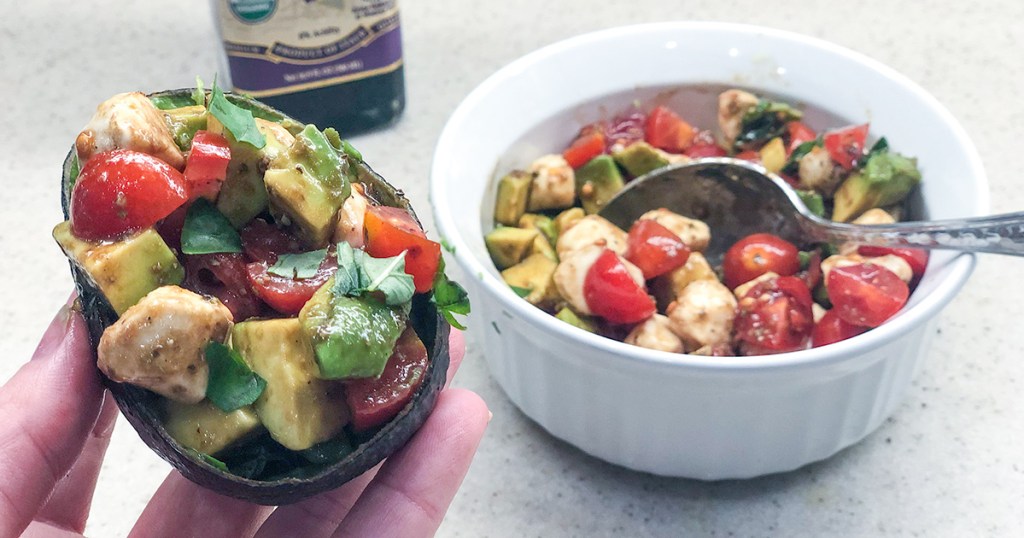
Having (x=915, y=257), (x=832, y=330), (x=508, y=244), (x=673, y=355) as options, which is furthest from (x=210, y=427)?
(x=915, y=257)

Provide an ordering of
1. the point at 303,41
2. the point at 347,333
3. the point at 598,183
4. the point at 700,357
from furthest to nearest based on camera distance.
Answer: the point at 303,41 → the point at 598,183 → the point at 700,357 → the point at 347,333

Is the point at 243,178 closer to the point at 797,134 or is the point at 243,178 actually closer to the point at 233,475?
the point at 233,475

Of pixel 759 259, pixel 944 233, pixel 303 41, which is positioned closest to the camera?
pixel 944 233

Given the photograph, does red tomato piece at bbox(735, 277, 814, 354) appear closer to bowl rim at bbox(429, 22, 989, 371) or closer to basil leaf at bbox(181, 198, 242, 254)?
bowl rim at bbox(429, 22, 989, 371)

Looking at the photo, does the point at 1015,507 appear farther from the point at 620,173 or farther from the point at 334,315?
the point at 334,315

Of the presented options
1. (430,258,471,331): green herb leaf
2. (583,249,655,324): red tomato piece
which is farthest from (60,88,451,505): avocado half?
(583,249,655,324): red tomato piece

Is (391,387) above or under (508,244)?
above
